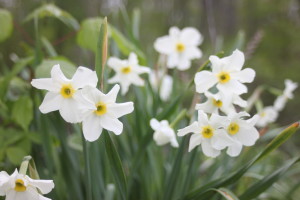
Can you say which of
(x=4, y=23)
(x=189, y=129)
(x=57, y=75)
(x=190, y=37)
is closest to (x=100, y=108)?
(x=57, y=75)

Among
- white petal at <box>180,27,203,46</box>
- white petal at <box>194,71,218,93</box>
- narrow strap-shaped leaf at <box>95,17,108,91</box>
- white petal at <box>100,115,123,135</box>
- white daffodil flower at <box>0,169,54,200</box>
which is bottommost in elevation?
white daffodil flower at <box>0,169,54,200</box>

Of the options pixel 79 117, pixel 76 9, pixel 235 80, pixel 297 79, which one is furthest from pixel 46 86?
pixel 76 9

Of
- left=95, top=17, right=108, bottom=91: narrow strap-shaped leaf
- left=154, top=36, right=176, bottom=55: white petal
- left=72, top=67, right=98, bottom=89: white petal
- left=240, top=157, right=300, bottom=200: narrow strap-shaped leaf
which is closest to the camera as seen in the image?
left=72, top=67, right=98, bottom=89: white petal

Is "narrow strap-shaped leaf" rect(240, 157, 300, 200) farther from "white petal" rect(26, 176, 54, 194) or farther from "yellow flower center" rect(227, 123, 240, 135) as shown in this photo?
"white petal" rect(26, 176, 54, 194)

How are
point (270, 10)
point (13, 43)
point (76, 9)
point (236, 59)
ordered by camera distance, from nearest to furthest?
1. point (236, 59)
2. point (13, 43)
3. point (76, 9)
4. point (270, 10)

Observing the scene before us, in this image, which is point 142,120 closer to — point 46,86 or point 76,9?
point 46,86

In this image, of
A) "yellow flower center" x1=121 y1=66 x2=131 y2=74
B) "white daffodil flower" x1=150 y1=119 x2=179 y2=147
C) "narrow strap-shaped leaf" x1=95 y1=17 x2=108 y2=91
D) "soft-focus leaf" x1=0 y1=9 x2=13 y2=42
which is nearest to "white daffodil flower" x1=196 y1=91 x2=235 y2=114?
"white daffodil flower" x1=150 y1=119 x2=179 y2=147

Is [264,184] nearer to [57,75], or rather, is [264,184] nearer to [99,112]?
[99,112]
